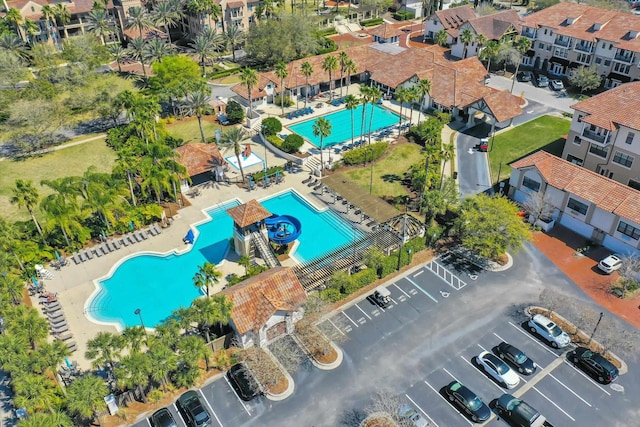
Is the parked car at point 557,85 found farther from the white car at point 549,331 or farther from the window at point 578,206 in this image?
the white car at point 549,331

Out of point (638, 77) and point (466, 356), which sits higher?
A: point (638, 77)

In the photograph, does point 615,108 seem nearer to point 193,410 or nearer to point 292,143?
point 292,143

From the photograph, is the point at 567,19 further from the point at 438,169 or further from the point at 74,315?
the point at 74,315

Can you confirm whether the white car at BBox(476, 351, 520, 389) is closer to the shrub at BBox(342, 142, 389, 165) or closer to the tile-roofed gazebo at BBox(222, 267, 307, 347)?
the tile-roofed gazebo at BBox(222, 267, 307, 347)

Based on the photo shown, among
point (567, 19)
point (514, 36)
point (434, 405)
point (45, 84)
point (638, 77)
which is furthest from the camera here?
point (514, 36)

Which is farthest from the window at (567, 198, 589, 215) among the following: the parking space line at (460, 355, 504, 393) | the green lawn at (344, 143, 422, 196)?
the parking space line at (460, 355, 504, 393)

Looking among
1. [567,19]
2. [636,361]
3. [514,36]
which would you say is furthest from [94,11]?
[636,361]

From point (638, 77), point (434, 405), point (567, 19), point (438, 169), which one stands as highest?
point (567, 19)

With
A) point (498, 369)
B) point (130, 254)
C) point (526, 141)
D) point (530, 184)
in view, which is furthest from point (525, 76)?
point (130, 254)
